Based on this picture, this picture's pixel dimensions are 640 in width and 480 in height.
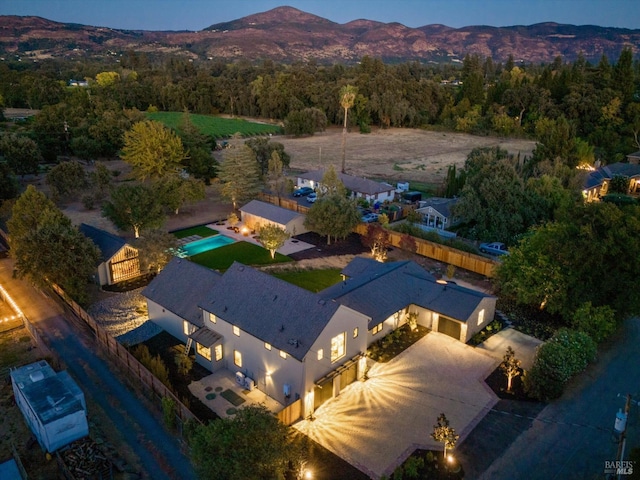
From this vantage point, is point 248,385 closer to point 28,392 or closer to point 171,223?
point 28,392

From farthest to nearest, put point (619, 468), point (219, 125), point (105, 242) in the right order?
point (219, 125), point (105, 242), point (619, 468)

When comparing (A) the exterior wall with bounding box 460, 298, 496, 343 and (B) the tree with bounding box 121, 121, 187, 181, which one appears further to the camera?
(B) the tree with bounding box 121, 121, 187, 181

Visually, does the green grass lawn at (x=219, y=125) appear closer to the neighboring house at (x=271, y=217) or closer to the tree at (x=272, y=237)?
the neighboring house at (x=271, y=217)

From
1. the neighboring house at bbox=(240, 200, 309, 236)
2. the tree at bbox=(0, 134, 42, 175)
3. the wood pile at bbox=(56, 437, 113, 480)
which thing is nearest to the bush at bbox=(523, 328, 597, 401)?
the wood pile at bbox=(56, 437, 113, 480)

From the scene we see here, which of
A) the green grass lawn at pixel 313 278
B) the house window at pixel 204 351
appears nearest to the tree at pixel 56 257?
the house window at pixel 204 351

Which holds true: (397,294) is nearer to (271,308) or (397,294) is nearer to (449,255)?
(271,308)

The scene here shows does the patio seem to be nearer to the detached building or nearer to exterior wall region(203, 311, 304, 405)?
exterior wall region(203, 311, 304, 405)

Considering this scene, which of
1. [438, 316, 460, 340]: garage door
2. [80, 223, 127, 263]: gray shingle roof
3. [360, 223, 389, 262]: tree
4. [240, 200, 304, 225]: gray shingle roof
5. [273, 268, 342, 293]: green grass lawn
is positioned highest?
[80, 223, 127, 263]: gray shingle roof

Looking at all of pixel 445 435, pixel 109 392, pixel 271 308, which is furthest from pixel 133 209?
pixel 445 435
